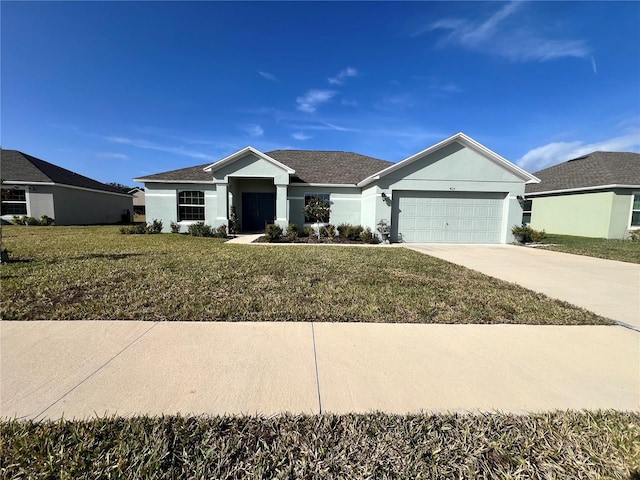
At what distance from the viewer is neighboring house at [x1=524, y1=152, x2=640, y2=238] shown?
1658 centimetres

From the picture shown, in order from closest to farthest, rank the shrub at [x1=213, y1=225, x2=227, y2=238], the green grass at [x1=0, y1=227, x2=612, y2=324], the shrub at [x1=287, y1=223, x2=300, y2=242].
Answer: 1. the green grass at [x1=0, y1=227, x2=612, y2=324]
2. the shrub at [x1=287, y1=223, x2=300, y2=242]
3. the shrub at [x1=213, y1=225, x2=227, y2=238]

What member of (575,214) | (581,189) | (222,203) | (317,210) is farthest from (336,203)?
(575,214)

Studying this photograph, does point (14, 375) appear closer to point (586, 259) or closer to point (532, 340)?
point (532, 340)

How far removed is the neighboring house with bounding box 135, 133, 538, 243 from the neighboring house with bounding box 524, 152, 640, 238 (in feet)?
22.9

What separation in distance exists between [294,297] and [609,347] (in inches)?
172

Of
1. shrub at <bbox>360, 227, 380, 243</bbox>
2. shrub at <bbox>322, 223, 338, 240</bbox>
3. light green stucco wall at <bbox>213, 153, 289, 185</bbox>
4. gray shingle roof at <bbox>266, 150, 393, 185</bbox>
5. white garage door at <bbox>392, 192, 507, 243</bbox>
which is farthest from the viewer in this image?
gray shingle roof at <bbox>266, 150, 393, 185</bbox>

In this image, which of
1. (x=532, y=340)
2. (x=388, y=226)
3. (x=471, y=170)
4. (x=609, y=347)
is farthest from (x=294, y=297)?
(x=471, y=170)

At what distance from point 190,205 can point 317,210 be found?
7788 mm

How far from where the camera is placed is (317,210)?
16.6m

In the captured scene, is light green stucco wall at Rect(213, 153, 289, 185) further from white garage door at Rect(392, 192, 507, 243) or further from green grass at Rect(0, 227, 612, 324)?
green grass at Rect(0, 227, 612, 324)

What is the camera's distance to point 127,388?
2.61m

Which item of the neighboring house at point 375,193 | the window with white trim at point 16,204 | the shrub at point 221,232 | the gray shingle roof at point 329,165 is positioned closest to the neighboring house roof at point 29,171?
the window with white trim at point 16,204

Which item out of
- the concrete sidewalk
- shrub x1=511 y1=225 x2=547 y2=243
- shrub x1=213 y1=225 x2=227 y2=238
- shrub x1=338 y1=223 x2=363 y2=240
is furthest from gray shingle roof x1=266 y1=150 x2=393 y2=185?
the concrete sidewalk

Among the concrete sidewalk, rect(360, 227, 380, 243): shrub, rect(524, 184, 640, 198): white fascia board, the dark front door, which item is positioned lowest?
the concrete sidewalk
